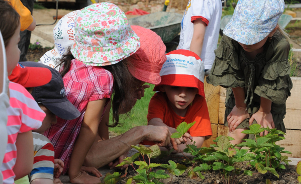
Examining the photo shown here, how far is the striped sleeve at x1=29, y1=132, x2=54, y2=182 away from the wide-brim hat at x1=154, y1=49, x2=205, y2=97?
37.4 inches

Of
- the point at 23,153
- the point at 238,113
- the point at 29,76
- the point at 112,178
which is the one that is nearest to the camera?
the point at 23,153

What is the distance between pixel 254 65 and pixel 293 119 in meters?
0.91

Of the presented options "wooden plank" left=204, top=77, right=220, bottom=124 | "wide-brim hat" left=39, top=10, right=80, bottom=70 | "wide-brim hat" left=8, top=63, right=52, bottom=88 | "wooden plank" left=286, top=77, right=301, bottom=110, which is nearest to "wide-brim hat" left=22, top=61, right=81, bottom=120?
"wide-brim hat" left=8, top=63, right=52, bottom=88

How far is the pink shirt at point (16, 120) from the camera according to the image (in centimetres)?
104

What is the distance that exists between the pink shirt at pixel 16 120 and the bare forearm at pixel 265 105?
5.19ft

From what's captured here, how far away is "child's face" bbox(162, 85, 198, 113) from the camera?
222 centimetres

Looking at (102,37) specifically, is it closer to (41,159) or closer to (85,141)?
(85,141)

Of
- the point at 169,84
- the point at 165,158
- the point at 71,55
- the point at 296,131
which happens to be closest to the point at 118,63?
the point at 71,55

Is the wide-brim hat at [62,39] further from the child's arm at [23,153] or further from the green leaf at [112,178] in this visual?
the child's arm at [23,153]

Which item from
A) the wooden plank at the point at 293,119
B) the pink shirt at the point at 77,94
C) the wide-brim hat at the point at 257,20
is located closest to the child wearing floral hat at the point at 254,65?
the wide-brim hat at the point at 257,20

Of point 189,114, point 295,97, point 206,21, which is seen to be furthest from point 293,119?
point 206,21

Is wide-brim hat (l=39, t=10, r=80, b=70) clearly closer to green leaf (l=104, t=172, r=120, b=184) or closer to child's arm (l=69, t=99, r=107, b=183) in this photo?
child's arm (l=69, t=99, r=107, b=183)

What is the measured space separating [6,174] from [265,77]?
161cm

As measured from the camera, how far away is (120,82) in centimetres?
174
